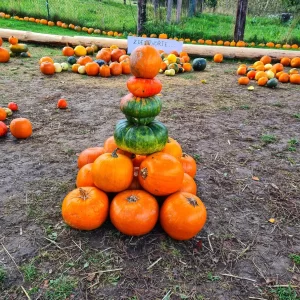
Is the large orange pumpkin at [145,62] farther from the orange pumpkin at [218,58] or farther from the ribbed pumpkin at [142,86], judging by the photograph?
the orange pumpkin at [218,58]

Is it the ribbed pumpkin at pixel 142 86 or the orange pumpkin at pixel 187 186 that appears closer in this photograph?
the ribbed pumpkin at pixel 142 86

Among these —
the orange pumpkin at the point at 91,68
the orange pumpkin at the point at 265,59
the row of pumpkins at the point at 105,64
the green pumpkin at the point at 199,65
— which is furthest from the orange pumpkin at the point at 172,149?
the orange pumpkin at the point at 265,59

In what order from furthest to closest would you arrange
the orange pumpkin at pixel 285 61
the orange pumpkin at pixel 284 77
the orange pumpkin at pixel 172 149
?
1. the orange pumpkin at pixel 285 61
2. the orange pumpkin at pixel 284 77
3. the orange pumpkin at pixel 172 149

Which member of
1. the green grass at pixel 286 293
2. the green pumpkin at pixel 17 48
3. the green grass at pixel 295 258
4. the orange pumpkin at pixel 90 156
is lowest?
the green grass at pixel 286 293

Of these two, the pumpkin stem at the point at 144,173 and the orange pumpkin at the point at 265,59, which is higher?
the orange pumpkin at the point at 265,59

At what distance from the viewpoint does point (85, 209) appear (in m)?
2.20

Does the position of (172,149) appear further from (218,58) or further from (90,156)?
(218,58)

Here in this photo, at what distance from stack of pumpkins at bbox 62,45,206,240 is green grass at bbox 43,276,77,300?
0.42m

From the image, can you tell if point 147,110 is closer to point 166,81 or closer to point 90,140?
point 90,140

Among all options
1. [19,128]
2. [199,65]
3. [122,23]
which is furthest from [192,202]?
[122,23]

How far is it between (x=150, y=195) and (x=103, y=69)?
16.3ft

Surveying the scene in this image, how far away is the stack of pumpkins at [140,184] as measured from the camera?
2172 mm

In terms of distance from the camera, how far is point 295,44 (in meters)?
11.2

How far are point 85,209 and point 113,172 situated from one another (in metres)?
0.33
